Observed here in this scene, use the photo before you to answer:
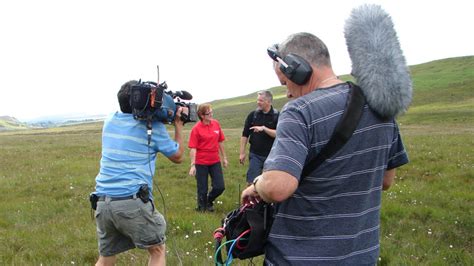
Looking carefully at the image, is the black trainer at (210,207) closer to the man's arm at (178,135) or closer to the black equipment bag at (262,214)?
the man's arm at (178,135)

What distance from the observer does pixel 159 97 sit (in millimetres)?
4496

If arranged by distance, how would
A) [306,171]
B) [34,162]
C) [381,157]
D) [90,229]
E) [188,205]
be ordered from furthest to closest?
[34,162], [188,205], [90,229], [381,157], [306,171]

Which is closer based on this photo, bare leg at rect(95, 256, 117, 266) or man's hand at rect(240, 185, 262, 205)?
man's hand at rect(240, 185, 262, 205)

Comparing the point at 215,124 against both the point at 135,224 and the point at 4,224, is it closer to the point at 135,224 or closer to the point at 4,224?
the point at 4,224

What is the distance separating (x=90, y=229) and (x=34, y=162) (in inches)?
482

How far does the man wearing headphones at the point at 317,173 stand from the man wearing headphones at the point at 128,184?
1873mm

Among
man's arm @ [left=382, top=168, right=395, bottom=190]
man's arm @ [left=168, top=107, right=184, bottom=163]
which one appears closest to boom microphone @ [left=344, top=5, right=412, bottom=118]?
man's arm @ [left=382, top=168, right=395, bottom=190]

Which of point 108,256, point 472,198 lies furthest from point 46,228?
point 472,198

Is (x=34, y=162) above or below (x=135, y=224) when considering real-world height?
below

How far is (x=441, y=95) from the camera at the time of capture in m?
74.2

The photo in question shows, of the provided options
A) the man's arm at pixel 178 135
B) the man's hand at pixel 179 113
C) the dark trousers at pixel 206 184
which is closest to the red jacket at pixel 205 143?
the dark trousers at pixel 206 184

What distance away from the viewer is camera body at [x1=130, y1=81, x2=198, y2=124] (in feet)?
14.5

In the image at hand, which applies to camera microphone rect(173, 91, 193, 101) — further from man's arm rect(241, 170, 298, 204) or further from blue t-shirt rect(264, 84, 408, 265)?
man's arm rect(241, 170, 298, 204)

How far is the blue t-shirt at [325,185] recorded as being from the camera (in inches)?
105
